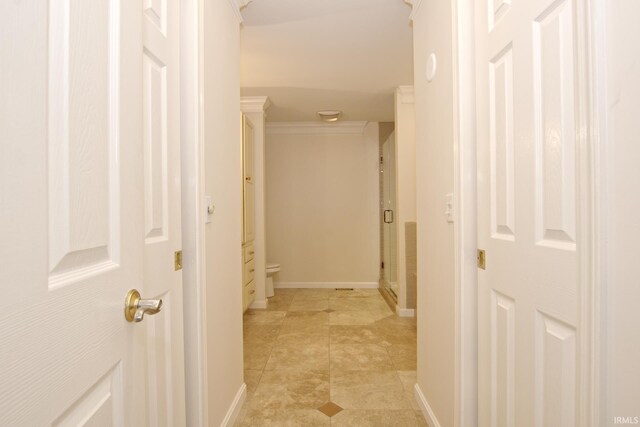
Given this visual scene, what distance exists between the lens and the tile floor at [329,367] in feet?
6.33

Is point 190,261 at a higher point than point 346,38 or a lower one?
lower

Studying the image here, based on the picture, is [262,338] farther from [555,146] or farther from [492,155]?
[555,146]

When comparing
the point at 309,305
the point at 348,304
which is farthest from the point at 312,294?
the point at 348,304

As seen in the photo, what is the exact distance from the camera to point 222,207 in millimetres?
1716

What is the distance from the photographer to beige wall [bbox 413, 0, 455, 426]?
4.86ft

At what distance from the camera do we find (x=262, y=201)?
4078 millimetres

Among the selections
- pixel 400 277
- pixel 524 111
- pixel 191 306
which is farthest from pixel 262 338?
pixel 524 111

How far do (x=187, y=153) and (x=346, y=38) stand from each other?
1860 mm

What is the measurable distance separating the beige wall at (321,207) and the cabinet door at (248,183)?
4.24 feet

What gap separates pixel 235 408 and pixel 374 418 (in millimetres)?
762

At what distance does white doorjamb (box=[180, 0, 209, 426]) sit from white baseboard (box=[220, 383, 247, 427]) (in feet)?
1.23

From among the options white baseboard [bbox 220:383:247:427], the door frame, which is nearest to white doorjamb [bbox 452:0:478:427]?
the door frame

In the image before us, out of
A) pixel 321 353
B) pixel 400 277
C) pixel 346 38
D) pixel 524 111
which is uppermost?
pixel 346 38

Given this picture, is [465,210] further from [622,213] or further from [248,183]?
[248,183]
